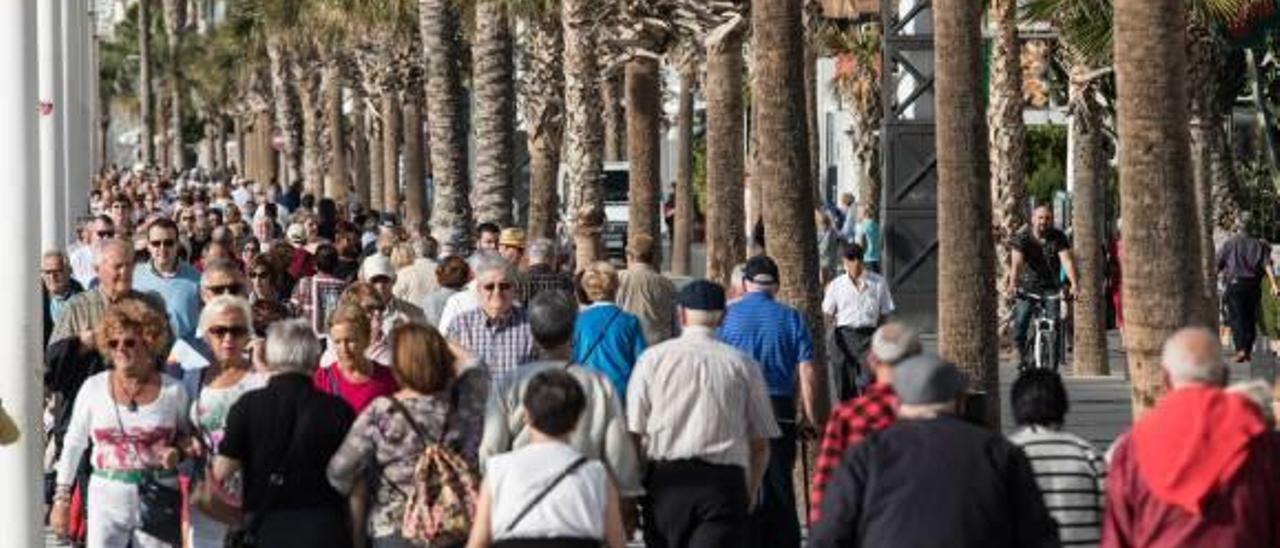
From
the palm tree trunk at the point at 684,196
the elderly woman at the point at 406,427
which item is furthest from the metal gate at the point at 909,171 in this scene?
the palm tree trunk at the point at 684,196

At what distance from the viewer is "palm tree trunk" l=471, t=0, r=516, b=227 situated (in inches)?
1303

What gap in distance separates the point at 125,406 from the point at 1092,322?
17876mm

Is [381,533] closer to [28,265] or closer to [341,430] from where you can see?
[341,430]

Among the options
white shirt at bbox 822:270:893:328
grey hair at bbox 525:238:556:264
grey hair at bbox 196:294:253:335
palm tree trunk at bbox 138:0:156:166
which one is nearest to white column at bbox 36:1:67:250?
white shirt at bbox 822:270:893:328

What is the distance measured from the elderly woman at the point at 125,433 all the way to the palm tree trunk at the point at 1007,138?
17813 mm

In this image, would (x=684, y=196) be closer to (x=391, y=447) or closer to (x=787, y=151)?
(x=787, y=151)

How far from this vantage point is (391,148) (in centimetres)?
5803

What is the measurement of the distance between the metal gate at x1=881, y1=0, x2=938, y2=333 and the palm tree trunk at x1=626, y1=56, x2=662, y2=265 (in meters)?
5.65

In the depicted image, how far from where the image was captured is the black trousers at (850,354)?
22.0 metres

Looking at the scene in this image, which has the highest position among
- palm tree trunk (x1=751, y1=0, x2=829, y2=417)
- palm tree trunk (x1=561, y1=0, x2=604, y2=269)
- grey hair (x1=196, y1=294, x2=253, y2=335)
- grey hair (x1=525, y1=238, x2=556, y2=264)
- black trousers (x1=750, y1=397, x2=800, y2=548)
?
palm tree trunk (x1=561, y1=0, x2=604, y2=269)

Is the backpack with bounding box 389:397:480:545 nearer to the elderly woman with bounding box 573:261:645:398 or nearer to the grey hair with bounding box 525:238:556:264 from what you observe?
the elderly woman with bounding box 573:261:645:398

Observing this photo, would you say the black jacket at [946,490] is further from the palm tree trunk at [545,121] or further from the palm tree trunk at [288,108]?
the palm tree trunk at [288,108]

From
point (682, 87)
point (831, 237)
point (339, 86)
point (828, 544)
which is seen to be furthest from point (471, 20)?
point (828, 544)

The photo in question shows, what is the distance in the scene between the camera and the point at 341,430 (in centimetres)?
1123
